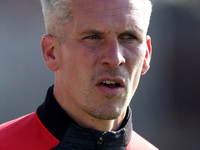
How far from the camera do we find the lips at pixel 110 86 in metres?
1.68

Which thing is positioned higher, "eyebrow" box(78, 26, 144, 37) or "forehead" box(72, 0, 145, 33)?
"forehead" box(72, 0, 145, 33)

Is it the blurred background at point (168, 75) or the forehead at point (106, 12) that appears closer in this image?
the forehead at point (106, 12)

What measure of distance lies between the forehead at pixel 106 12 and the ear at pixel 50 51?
0.22 metres

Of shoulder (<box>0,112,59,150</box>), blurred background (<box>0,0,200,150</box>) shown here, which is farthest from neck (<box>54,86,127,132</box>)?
blurred background (<box>0,0,200,150</box>)

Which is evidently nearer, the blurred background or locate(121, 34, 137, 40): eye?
locate(121, 34, 137, 40): eye

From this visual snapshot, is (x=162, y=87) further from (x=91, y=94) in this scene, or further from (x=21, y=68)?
(x=91, y=94)

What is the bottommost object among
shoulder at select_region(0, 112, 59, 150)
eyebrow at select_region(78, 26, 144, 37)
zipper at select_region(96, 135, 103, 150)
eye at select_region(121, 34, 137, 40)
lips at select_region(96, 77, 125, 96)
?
zipper at select_region(96, 135, 103, 150)

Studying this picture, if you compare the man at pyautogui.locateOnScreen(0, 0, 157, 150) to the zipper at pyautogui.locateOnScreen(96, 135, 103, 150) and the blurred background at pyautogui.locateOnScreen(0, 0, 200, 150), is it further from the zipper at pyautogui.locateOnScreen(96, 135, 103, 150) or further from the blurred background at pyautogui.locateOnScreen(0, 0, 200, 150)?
the blurred background at pyautogui.locateOnScreen(0, 0, 200, 150)

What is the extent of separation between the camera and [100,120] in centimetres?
180

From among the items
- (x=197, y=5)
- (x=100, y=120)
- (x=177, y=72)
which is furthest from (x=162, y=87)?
(x=100, y=120)

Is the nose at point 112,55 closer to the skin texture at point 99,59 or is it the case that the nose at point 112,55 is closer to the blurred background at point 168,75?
the skin texture at point 99,59

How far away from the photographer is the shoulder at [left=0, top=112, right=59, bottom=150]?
1752mm

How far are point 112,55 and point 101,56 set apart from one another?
61 mm

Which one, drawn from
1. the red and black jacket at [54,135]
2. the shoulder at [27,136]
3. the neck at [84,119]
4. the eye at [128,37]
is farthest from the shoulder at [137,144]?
the eye at [128,37]
